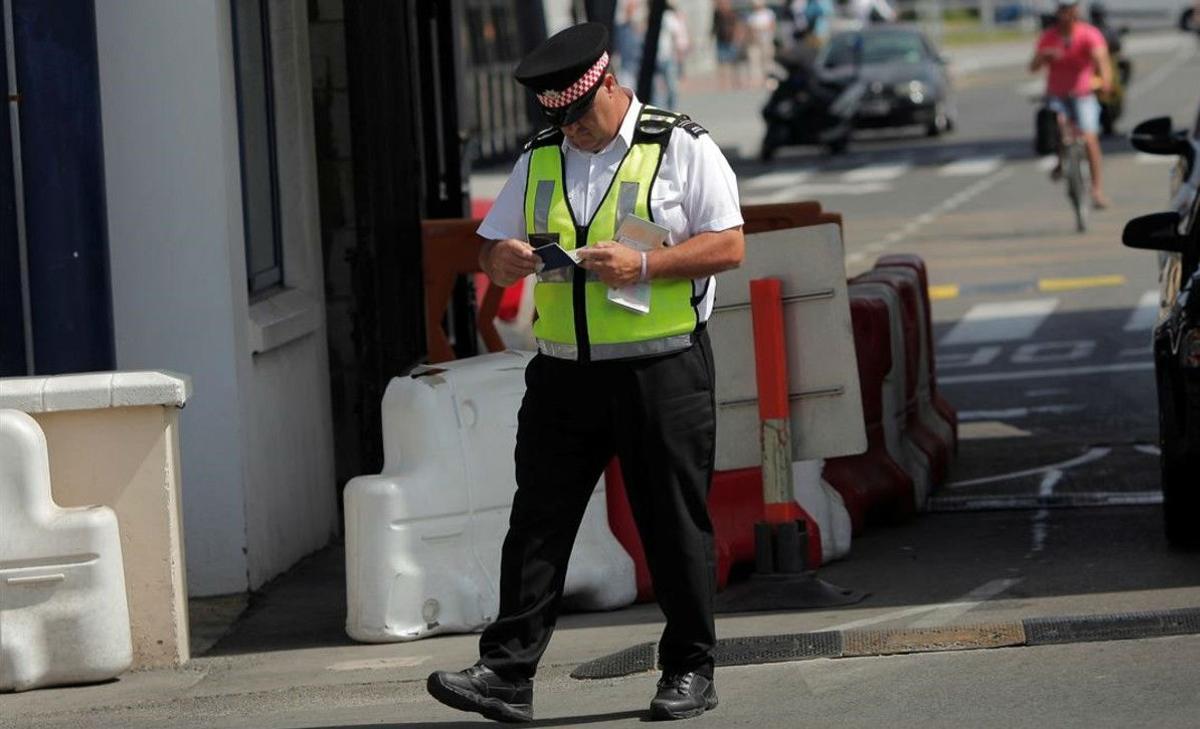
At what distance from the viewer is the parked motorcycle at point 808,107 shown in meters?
33.2

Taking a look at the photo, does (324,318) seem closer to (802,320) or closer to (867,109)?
(802,320)

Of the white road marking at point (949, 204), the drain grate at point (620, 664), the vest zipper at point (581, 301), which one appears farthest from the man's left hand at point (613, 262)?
the white road marking at point (949, 204)

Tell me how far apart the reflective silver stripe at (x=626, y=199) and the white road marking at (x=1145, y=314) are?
34.1 ft

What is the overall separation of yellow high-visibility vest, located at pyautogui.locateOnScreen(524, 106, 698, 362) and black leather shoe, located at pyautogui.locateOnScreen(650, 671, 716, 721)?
90cm

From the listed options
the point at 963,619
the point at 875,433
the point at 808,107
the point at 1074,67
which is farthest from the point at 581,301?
the point at 808,107

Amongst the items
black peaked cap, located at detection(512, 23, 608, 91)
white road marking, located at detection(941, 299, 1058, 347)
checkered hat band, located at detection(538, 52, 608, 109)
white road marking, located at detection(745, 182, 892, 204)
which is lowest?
white road marking, located at detection(941, 299, 1058, 347)

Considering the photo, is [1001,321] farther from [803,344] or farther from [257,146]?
[803,344]

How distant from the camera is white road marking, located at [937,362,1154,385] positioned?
49.5 ft

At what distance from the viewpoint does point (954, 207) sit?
2597cm

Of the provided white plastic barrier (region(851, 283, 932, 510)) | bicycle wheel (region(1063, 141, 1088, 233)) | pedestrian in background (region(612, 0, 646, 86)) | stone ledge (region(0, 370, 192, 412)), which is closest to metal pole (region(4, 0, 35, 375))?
stone ledge (region(0, 370, 192, 412))

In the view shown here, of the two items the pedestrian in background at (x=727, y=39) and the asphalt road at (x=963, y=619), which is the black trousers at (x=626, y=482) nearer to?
the asphalt road at (x=963, y=619)

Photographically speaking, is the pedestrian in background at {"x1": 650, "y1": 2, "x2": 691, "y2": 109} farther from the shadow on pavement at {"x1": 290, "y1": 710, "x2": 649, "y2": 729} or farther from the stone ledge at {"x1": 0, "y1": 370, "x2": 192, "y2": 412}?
the shadow on pavement at {"x1": 290, "y1": 710, "x2": 649, "y2": 729}

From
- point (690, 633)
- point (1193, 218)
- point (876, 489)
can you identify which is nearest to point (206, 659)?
point (690, 633)

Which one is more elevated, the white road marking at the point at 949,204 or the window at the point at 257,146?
the window at the point at 257,146
